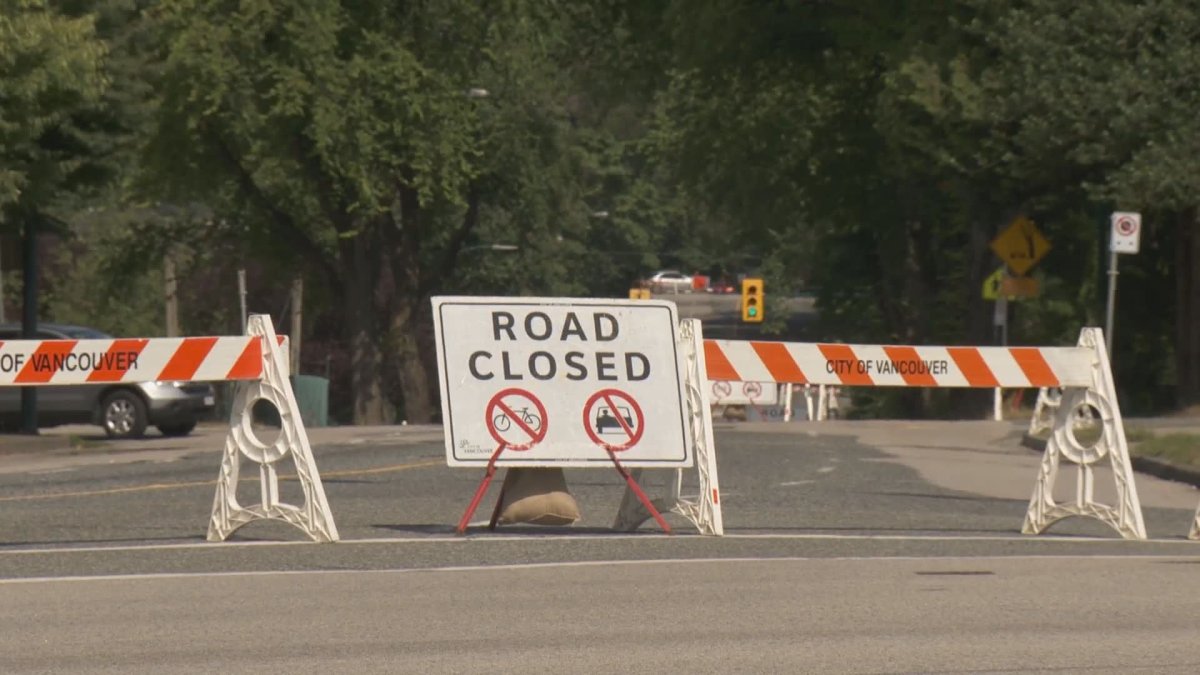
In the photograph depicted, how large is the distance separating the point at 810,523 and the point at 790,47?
2548 cm

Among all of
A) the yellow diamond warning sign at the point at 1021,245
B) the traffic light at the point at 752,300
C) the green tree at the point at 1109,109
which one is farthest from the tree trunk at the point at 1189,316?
the traffic light at the point at 752,300

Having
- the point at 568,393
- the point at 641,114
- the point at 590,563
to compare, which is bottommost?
the point at 590,563

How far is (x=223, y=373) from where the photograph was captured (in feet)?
37.5

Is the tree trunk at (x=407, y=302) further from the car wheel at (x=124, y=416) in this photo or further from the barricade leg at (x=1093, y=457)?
the barricade leg at (x=1093, y=457)

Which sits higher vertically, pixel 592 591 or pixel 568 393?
pixel 568 393

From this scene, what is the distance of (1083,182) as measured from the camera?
102 feet

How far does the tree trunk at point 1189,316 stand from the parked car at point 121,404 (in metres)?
14.3

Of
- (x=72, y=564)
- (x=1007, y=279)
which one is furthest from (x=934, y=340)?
(x=72, y=564)

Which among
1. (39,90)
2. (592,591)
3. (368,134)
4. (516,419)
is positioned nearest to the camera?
(592,591)

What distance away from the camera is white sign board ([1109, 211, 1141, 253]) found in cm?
2589

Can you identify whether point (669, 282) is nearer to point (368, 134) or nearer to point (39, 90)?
point (368, 134)

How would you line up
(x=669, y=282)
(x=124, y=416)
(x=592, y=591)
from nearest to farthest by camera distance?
(x=592, y=591), (x=124, y=416), (x=669, y=282)

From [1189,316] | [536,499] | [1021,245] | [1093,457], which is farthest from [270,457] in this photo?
[1021,245]

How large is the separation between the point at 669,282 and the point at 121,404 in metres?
93.6
